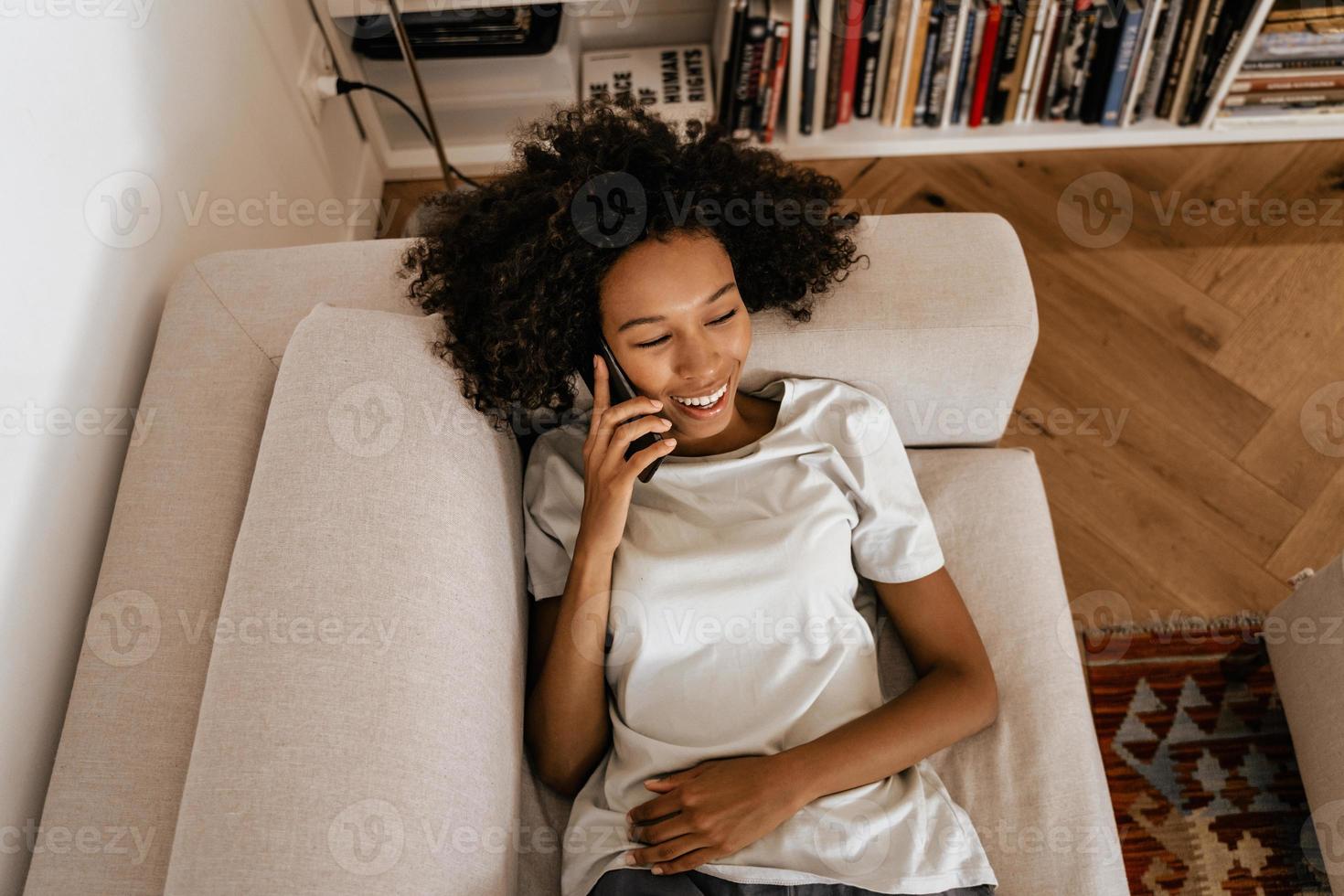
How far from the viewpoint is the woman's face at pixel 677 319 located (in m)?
1.05

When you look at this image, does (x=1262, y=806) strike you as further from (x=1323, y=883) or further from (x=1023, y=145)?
(x=1023, y=145)

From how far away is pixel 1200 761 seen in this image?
1562 mm

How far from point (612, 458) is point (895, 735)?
1.51 feet

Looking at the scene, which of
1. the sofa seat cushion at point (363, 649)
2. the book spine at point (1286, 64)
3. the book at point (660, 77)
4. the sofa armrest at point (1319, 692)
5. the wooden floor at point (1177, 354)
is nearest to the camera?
the sofa seat cushion at point (363, 649)

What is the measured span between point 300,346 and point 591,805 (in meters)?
0.64

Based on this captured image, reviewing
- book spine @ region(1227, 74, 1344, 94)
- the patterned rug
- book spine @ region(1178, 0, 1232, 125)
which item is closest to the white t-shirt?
the patterned rug

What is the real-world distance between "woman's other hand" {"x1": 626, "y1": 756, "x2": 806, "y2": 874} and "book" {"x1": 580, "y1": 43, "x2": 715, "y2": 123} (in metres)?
1.61

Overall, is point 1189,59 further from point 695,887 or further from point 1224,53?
point 695,887

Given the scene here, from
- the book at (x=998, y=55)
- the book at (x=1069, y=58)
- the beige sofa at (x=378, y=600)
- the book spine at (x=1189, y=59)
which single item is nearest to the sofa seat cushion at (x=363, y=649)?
the beige sofa at (x=378, y=600)

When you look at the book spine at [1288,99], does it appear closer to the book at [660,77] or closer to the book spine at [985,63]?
the book spine at [985,63]

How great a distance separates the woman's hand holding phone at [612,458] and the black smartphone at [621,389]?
12 mm

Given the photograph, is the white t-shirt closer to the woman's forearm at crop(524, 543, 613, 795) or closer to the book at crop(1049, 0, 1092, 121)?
the woman's forearm at crop(524, 543, 613, 795)

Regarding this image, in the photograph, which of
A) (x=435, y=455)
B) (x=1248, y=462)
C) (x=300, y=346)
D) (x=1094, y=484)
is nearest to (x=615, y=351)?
(x=435, y=455)

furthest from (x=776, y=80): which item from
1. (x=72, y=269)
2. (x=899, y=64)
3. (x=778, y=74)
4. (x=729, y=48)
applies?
(x=72, y=269)
